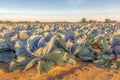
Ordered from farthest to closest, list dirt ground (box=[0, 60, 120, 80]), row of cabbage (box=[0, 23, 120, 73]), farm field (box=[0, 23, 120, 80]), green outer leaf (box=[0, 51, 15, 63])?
green outer leaf (box=[0, 51, 15, 63]) < row of cabbage (box=[0, 23, 120, 73]) < farm field (box=[0, 23, 120, 80]) < dirt ground (box=[0, 60, 120, 80])

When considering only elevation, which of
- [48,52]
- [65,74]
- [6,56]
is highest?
[48,52]

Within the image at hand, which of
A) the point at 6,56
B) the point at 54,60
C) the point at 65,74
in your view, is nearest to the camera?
the point at 65,74

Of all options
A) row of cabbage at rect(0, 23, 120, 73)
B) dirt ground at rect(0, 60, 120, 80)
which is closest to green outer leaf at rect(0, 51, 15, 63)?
row of cabbage at rect(0, 23, 120, 73)

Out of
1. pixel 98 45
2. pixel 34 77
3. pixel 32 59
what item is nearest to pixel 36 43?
pixel 32 59

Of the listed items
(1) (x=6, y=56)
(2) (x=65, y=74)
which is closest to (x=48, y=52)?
(2) (x=65, y=74)

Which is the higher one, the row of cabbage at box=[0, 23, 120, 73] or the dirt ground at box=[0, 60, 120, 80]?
the row of cabbage at box=[0, 23, 120, 73]

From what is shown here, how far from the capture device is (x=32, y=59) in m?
4.23

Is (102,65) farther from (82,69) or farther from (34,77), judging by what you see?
(34,77)

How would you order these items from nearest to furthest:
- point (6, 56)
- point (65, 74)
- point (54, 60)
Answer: point (65, 74) → point (54, 60) → point (6, 56)

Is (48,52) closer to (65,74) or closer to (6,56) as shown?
(65,74)

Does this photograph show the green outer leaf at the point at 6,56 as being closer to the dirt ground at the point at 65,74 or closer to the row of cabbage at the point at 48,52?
the row of cabbage at the point at 48,52

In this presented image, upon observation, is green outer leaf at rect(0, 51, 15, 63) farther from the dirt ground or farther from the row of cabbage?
the dirt ground

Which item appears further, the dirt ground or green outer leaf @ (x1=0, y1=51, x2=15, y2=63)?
green outer leaf @ (x1=0, y1=51, x2=15, y2=63)

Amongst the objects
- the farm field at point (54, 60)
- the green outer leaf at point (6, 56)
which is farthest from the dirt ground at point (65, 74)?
the green outer leaf at point (6, 56)
